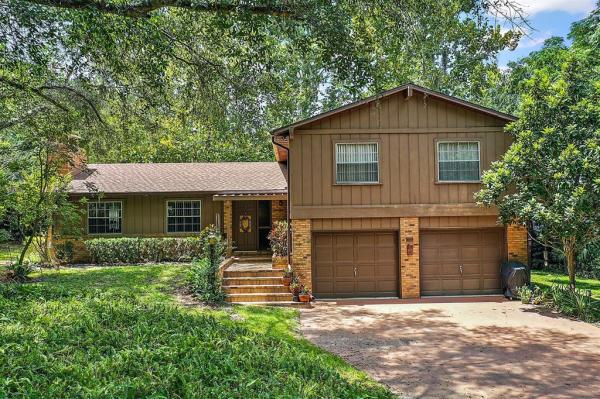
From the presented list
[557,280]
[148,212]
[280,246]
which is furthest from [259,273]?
[557,280]

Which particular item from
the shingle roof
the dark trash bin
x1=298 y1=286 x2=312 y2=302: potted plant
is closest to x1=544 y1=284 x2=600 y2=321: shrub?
the dark trash bin

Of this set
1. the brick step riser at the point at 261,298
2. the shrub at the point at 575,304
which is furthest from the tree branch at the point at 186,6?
the shrub at the point at 575,304

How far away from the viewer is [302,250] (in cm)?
1300

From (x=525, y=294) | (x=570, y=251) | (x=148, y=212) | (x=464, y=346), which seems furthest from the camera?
(x=148, y=212)

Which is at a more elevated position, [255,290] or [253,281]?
[253,281]

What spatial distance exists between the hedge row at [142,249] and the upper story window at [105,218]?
926mm

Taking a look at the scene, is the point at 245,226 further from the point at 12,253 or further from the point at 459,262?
the point at 12,253

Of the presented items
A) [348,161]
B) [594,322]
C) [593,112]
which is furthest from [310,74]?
[594,322]

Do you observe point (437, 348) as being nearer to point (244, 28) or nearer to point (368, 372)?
point (368, 372)

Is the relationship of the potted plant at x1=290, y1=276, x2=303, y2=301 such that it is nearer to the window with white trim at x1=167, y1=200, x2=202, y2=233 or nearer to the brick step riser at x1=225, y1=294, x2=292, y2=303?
the brick step riser at x1=225, y1=294, x2=292, y2=303

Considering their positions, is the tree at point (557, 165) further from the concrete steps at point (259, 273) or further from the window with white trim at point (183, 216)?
the window with white trim at point (183, 216)

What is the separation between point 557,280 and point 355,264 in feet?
26.1

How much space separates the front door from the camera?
18.7 meters

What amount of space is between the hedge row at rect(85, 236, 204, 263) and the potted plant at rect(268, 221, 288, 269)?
4722 millimetres
